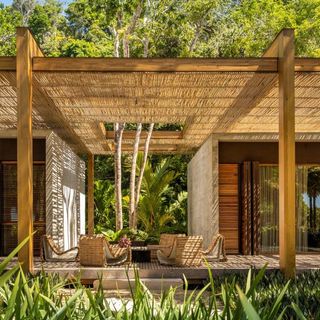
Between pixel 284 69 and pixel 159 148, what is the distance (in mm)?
10372

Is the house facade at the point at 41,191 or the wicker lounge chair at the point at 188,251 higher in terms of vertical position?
the house facade at the point at 41,191

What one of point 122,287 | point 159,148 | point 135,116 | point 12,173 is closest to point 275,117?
point 135,116

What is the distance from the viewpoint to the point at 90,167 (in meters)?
18.2

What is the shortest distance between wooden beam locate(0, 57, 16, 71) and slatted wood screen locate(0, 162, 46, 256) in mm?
5812

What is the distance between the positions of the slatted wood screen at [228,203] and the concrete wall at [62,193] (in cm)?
336

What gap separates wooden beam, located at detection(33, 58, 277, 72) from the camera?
8164 mm

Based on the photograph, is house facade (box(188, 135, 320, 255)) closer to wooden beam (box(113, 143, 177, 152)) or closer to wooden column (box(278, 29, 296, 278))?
wooden beam (box(113, 143, 177, 152))

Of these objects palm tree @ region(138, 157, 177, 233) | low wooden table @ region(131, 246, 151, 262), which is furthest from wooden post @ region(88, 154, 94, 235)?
low wooden table @ region(131, 246, 151, 262)

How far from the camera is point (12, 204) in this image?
13.9 m

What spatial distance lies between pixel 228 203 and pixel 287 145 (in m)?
6.18

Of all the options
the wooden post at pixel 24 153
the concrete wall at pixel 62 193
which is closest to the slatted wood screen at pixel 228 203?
the concrete wall at pixel 62 193

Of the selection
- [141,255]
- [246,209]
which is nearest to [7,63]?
[141,255]

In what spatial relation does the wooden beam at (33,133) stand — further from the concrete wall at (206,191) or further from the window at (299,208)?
the window at (299,208)

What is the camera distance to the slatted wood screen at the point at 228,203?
14266 mm
